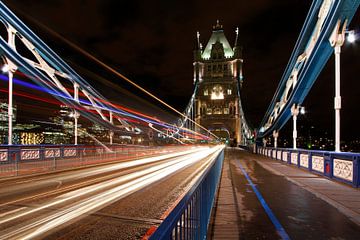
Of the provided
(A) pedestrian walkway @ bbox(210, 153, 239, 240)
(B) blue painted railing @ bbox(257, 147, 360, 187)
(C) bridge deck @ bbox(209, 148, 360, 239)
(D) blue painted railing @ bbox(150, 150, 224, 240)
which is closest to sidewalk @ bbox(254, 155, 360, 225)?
(C) bridge deck @ bbox(209, 148, 360, 239)

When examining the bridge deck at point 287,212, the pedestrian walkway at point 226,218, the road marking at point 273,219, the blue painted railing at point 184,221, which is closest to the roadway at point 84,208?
the pedestrian walkway at point 226,218

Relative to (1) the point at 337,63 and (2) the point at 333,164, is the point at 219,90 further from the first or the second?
(2) the point at 333,164

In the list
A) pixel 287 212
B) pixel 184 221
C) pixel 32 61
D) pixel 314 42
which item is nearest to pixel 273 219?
pixel 287 212

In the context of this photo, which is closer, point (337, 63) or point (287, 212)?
point (287, 212)

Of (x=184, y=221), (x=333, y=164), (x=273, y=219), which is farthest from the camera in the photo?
(x=333, y=164)

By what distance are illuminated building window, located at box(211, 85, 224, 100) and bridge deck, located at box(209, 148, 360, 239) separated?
329 feet

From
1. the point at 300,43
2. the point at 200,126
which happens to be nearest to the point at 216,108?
the point at 200,126

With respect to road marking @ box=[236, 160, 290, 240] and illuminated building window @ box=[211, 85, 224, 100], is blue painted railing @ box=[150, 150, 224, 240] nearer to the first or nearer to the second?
road marking @ box=[236, 160, 290, 240]

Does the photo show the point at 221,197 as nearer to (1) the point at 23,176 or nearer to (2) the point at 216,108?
(1) the point at 23,176

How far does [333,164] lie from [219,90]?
101041 millimetres

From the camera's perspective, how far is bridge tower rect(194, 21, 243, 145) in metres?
102

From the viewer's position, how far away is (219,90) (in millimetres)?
109750

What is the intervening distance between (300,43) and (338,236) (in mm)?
16853

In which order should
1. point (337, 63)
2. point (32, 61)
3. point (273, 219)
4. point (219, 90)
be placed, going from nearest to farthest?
point (273, 219) → point (337, 63) → point (32, 61) → point (219, 90)
